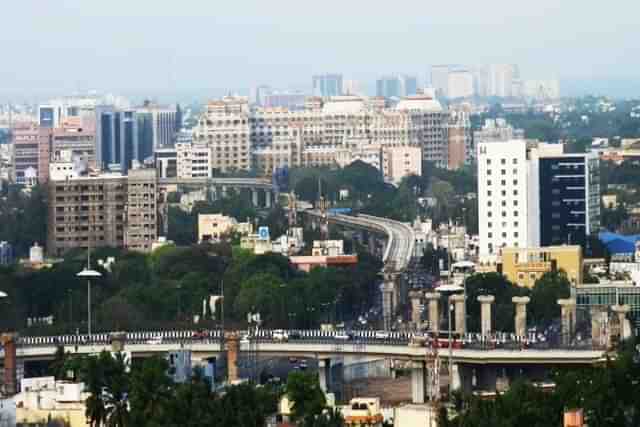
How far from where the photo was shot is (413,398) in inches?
2180

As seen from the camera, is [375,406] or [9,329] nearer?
[375,406]

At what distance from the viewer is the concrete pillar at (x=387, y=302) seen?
227 feet

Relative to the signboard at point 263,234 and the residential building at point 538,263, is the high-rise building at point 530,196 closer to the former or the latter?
the signboard at point 263,234

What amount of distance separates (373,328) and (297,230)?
93.4ft

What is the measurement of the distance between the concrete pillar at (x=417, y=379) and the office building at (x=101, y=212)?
37.3 metres

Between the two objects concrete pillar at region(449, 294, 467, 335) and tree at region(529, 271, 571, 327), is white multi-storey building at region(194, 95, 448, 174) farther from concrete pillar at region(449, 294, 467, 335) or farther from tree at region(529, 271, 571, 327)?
concrete pillar at region(449, 294, 467, 335)

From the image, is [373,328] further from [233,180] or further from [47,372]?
[233,180]

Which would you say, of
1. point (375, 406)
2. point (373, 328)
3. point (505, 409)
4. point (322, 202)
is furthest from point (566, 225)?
point (505, 409)

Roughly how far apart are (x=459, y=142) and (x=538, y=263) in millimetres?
80875

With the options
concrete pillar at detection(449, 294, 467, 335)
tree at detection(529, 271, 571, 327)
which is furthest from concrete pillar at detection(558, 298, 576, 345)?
concrete pillar at detection(449, 294, 467, 335)

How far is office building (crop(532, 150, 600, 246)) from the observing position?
8619 cm

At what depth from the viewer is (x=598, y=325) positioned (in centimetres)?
6122

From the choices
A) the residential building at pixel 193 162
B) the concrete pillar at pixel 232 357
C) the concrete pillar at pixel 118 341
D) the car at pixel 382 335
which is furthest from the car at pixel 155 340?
the residential building at pixel 193 162

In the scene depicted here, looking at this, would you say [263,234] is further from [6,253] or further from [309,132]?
[309,132]
